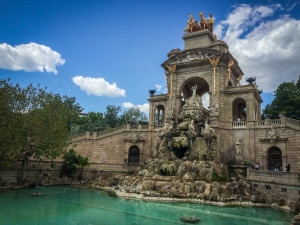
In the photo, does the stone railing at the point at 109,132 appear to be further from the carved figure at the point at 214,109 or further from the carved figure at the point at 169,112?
the carved figure at the point at 214,109

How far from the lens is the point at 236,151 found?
25266mm

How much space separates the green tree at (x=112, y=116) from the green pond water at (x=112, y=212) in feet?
105

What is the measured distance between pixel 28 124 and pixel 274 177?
19.6 metres

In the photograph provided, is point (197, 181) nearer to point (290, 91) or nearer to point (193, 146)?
point (193, 146)

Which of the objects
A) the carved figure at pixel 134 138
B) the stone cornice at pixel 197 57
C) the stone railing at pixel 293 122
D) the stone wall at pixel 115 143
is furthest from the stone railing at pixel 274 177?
the carved figure at pixel 134 138

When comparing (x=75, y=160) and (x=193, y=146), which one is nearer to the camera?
A: (x=193, y=146)

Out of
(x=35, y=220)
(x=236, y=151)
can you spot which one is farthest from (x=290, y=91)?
(x=35, y=220)

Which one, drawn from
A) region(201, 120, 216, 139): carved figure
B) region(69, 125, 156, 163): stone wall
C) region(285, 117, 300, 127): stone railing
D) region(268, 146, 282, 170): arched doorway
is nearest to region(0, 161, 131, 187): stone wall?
region(69, 125, 156, 163): stone wall

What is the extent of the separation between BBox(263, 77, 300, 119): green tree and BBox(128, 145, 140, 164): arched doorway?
17.2m

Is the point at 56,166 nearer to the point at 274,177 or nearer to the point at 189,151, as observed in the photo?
the point at 189,151

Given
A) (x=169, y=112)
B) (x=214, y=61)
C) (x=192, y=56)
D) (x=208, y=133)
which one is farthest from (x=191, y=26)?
(x=208, y=133)

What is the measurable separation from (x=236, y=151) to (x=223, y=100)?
5.79 m

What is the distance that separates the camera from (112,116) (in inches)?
1969

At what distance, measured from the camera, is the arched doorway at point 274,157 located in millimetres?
23891
